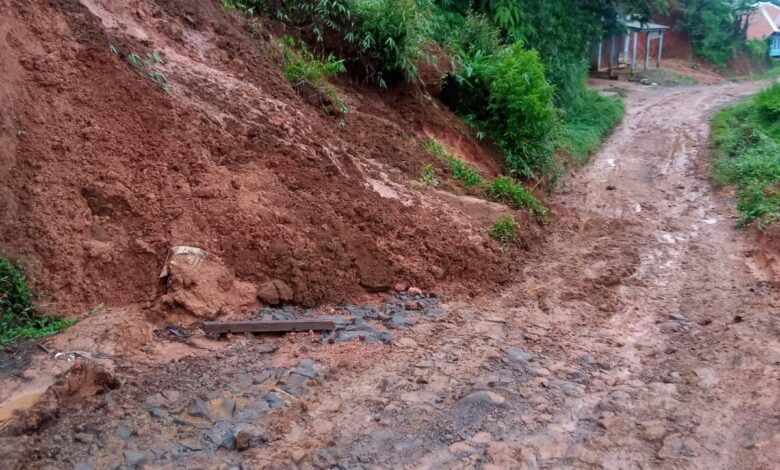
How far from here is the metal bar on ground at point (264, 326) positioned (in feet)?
15.6

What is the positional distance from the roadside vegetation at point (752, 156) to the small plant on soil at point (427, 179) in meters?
4.00

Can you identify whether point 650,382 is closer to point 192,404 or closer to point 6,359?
point 192,404

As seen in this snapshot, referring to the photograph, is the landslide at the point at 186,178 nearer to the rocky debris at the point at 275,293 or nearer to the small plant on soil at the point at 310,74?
the rocky debris at the point at 275,293

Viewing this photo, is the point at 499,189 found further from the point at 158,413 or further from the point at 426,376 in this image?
the point at 158,413

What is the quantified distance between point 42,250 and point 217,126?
187 cm

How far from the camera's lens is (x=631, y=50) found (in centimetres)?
2923

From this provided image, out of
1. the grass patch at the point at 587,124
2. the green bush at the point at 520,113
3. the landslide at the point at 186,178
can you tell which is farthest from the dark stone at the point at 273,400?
the grass patch at the point at 587,124

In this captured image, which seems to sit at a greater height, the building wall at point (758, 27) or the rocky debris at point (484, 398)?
the building wall at point (758, 27)

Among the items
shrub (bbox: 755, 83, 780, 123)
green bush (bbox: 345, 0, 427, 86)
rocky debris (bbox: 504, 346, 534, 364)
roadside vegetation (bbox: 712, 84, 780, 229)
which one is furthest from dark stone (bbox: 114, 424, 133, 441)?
shrub (bbox: 755, 83, 780, 123)

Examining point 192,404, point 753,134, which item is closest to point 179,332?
point 192,404

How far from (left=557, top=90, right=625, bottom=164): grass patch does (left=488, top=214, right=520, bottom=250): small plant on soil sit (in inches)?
180

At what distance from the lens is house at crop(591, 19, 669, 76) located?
27000 millimetres

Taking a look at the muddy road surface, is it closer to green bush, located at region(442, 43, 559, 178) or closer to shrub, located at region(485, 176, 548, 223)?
shrub, located at region(485, 176, 548, 223)

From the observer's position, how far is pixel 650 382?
4.90 meters
